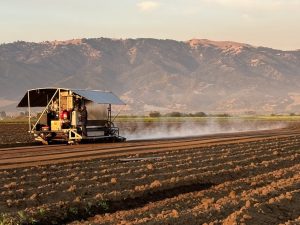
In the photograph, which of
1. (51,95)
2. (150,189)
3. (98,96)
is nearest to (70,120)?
(98,96)

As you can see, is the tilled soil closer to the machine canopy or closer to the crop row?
the crop row

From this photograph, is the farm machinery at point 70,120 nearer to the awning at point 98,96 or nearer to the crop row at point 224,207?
the awning at point 98,96

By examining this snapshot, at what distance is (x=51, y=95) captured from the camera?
1282 inches

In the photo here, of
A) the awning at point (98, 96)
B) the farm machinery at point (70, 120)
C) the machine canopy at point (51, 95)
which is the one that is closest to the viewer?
the farm machinery at point (70, 120)

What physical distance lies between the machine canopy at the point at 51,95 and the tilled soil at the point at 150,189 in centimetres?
770

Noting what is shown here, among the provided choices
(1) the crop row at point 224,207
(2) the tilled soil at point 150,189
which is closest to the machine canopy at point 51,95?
(2) the tilled soil at point 150,189

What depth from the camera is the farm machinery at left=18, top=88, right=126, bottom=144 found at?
2981 centimetres

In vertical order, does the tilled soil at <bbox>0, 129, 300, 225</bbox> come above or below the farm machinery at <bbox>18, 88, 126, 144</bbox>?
below

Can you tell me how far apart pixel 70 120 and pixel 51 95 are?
3.32 metres

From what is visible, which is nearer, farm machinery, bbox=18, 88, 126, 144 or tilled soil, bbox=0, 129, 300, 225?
tilled soil, bbox=0, 129, 300, 225

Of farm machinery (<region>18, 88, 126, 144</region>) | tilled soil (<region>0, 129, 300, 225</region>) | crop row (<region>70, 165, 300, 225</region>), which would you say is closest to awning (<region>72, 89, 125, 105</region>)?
farm machinery (<region>18, 88, 126, 144</region>)

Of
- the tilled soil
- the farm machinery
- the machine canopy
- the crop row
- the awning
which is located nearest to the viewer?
the crop row

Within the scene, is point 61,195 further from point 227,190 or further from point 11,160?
point 11,160

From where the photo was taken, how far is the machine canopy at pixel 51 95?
30227mm
